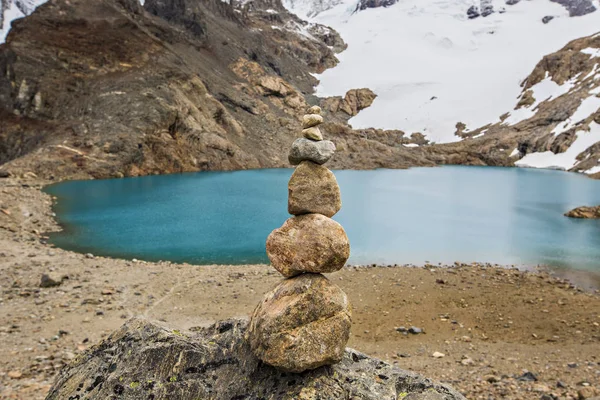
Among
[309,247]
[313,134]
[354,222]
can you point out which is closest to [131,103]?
[354,222]

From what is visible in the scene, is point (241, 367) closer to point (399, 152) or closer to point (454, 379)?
point (454, 379)

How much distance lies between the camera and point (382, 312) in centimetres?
1342

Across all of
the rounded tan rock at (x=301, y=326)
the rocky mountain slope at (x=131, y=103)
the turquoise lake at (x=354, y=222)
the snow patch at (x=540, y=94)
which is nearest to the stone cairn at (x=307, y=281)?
the rounded tan rock at (x=301, y=326)

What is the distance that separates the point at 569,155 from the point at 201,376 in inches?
4338

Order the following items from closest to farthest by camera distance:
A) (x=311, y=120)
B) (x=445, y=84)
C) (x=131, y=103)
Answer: (x=311, y=120)
(x=131, y=103)
(x=445, y=84)

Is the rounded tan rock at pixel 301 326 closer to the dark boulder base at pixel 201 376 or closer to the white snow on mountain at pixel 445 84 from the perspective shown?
the dark boulder base at pixel 201 376

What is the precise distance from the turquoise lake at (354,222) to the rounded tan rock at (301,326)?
53.3 feet

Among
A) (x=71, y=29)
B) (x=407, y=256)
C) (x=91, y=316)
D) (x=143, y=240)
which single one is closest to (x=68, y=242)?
(x=143, y=240)

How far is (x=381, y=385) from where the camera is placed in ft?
18.0

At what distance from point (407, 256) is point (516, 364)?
546 inches

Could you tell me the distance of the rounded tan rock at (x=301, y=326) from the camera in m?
5.31

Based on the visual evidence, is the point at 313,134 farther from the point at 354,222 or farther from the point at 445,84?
the point at 445,84

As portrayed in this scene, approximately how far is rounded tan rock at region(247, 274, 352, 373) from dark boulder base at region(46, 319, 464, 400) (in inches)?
10.3

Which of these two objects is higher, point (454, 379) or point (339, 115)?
point (339, 115)
